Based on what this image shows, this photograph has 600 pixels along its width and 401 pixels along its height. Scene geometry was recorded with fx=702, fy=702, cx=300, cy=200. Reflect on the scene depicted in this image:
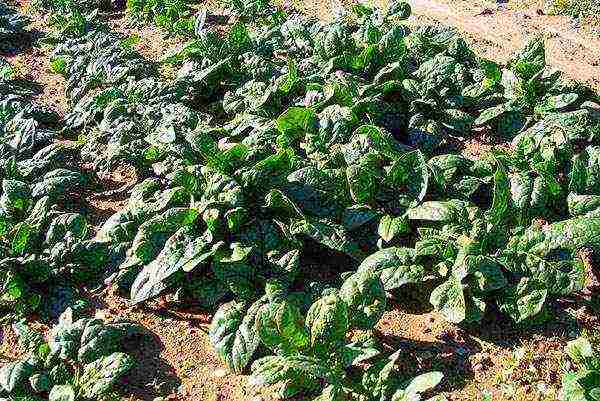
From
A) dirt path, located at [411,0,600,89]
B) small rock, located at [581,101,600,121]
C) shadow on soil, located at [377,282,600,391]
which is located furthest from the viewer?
dirt path, located at [411,0,600,89]

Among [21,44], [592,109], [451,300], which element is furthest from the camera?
[21,44]

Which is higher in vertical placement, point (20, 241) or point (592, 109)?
point (20, 241)

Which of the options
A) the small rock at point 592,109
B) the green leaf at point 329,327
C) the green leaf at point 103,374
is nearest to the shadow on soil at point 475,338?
the green leaf at point 329,327

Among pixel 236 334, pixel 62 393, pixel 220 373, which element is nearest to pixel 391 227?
pixel 236 334

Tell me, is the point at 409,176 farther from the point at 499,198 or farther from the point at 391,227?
the point at 499,198

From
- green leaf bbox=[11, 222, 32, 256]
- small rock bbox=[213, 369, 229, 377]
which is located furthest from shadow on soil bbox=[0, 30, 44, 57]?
small rock bbox=[213, 369, 229, 377]

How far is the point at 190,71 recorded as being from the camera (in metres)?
8.26

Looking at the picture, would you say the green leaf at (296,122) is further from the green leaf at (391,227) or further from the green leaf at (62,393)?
the green leaf at (62,393)

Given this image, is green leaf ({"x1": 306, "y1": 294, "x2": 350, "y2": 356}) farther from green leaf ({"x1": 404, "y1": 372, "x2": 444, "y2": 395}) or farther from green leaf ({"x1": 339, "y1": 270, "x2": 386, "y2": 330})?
green leaf ({"x1": 404, "y1": 372, "x2": 444, "y2": 395})

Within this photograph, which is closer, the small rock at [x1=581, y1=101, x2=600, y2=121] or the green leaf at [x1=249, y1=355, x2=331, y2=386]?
the green leaf at [x1=249, y1=355, x2=331, y2=386]

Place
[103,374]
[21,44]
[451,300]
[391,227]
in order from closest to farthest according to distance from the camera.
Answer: [103,374] → [451,300] → [391,227] → [21,44]

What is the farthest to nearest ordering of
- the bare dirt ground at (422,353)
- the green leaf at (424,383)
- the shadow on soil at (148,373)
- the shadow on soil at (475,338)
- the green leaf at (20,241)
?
1. the green leaf at (20,241)
2. the shadow on soil at (148,373)
3. the shadow on soil at (475,338)
4. the bare dirt ground at (422,353)
5. the green leaf at (424,383)

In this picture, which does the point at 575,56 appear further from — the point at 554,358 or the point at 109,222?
the point at 109,222

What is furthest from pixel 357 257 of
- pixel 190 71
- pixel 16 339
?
pixel 190 71
